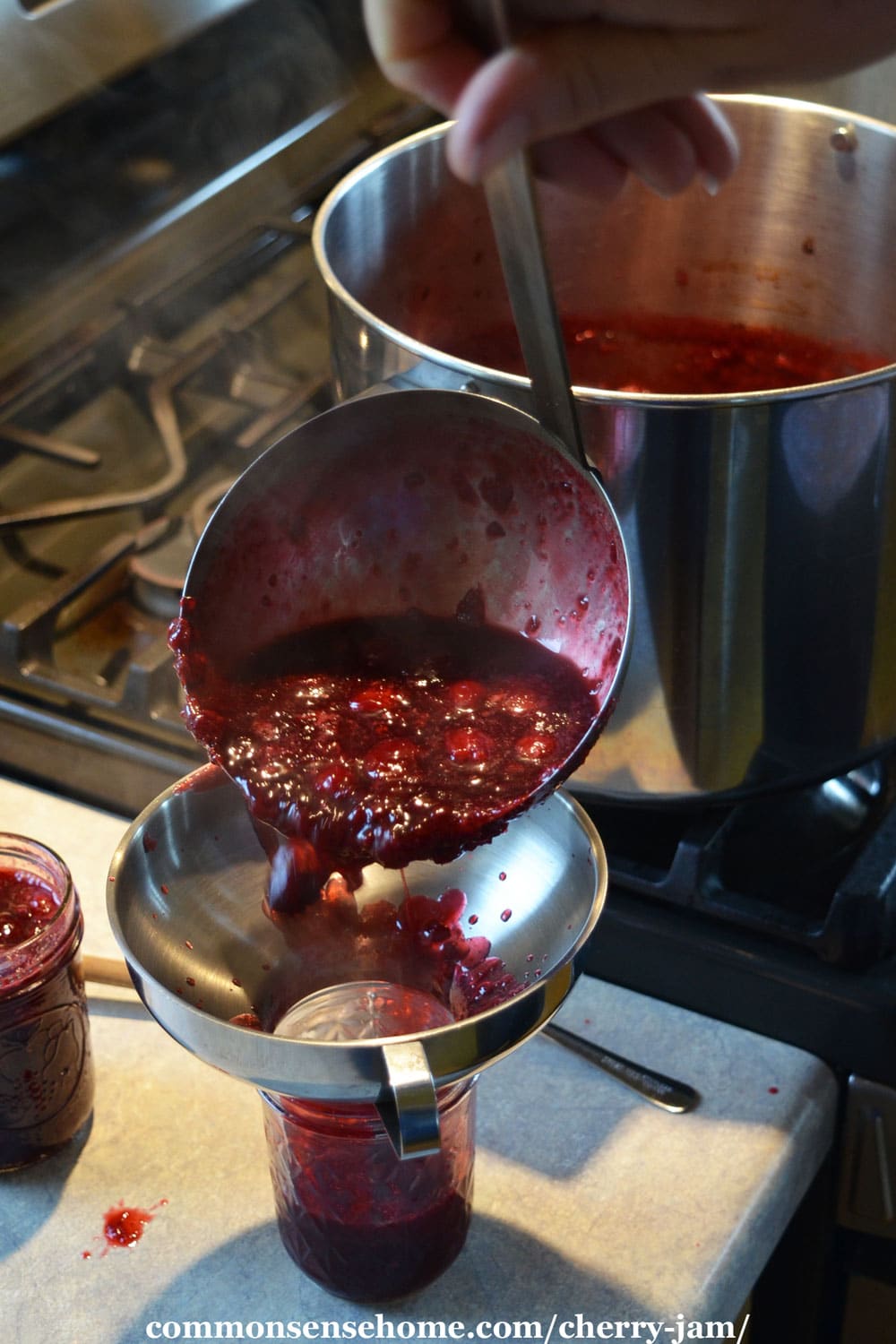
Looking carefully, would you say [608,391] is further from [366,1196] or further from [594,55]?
[366,1196]

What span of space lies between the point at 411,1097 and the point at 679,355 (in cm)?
74

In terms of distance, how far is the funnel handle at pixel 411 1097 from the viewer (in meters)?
0.60

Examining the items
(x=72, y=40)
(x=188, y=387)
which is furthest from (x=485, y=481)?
(x=72, y=40)

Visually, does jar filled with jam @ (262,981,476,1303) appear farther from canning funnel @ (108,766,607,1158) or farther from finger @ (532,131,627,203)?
finger @ (532,131,627,203)

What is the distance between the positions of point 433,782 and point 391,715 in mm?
53

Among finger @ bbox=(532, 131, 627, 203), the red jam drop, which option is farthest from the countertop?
finger @ bbox=(532, 131, 627, 203)

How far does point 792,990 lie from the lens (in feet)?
2.91

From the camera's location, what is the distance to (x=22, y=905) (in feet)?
2.80

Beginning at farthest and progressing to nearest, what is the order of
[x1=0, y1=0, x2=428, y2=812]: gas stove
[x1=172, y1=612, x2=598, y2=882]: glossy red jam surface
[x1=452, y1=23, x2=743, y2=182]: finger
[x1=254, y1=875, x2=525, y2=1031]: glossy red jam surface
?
1. [x1=0, y1=0, x2=428, y2=812]: gas stove
2. [x1=254, y1=875, x2=525, y2=1031]: glossy red jam surface
3. [x1=172, y1=612, x2=598, y2=882]: glossy red jam surface
4. [x1=452, y1=23, x2=743, y2=182]: finger

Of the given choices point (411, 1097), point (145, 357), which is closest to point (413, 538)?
point (411, 1097)

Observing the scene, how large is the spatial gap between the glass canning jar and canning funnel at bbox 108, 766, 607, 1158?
0.17 ft

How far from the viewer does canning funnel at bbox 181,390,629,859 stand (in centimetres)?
76

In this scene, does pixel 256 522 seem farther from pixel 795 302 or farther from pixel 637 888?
pixel 795 302

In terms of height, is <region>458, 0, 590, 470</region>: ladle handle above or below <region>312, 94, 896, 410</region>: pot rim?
above
